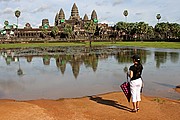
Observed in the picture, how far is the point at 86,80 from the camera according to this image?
658 inches

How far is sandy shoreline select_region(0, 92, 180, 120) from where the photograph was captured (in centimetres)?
837

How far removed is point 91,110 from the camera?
30.3ft

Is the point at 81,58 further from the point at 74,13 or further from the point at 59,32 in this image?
the point at 74,13

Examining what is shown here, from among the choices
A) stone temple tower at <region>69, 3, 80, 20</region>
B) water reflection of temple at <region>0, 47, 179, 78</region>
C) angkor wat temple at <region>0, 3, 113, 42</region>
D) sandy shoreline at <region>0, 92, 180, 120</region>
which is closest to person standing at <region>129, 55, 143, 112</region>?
sandy shoreline at <region>0, 92, 180, 120</region>

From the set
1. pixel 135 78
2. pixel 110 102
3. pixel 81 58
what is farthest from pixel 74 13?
pixel 135 78

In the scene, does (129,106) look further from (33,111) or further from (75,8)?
(75,8)

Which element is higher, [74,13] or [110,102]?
[74,13]

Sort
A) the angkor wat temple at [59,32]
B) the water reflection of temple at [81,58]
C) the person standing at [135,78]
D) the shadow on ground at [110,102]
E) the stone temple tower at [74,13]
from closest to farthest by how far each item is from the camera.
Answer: the person standing at [135,78] → the shadow on ground at [110,102] → the water reflection of temple at [81,58] → the angkor wat temple at [59,32] → the stone temple tower at [74,13]

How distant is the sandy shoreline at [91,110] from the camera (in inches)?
329

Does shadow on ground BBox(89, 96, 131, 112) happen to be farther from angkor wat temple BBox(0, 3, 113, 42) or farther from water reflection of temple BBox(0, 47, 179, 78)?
angkor wat temple BBox(0, 3, 113, 42)

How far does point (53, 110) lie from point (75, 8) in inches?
5988

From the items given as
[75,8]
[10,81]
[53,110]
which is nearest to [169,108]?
[53,110]

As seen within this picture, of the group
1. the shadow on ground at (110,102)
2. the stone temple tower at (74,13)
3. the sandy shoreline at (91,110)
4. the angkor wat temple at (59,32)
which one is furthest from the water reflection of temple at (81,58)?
the stone temple tower at (74,13)

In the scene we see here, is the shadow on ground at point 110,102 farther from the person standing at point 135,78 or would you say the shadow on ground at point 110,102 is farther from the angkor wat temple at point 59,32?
the angkor wat temple at point 59,32
